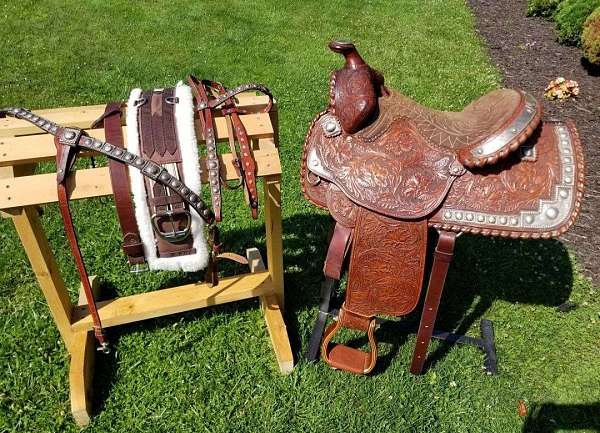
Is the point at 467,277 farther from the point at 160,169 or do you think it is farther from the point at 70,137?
the point at 70,137

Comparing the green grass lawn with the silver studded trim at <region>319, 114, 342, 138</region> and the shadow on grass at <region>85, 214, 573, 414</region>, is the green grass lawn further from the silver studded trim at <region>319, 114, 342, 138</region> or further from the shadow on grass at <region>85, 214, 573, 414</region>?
the silver studded trim at <region>319, 114, 342, 138</region>

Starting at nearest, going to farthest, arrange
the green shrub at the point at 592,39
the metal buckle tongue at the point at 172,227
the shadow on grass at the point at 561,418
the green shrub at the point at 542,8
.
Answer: the metal buckle tongue at the point at 172,227 → the shadow on grass at the point at 561,418 → the green shrub at the point at 592,39 → the green shrub at the point at 542,8

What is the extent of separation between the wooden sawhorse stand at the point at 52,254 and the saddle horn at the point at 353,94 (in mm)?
314

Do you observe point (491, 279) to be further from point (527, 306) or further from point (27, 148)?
point (27, 148)

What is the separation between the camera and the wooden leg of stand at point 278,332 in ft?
8.06

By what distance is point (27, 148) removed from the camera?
5.83 feet

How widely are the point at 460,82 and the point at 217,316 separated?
13.5 feet

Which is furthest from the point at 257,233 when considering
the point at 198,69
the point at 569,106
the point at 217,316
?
the point at 569,106

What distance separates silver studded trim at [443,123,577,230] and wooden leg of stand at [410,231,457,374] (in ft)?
0.32

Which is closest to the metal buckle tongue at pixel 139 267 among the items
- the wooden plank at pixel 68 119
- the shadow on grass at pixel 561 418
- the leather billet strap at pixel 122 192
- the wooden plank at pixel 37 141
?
the leather billet strap at pixel 122 192

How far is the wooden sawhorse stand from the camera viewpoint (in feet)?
5.70

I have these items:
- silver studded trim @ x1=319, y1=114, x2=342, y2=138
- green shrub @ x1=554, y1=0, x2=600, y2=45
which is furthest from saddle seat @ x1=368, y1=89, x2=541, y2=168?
green shrub @ x1=554, y1=0, x2=600, y2=45

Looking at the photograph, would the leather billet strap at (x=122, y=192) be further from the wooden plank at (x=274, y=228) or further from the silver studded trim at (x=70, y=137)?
the wooden plank at (x=274, y=228)

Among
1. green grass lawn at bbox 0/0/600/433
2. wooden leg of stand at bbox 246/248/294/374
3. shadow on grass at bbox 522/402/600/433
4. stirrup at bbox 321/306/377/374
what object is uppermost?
stirrup at bbox 321/306/377/374
